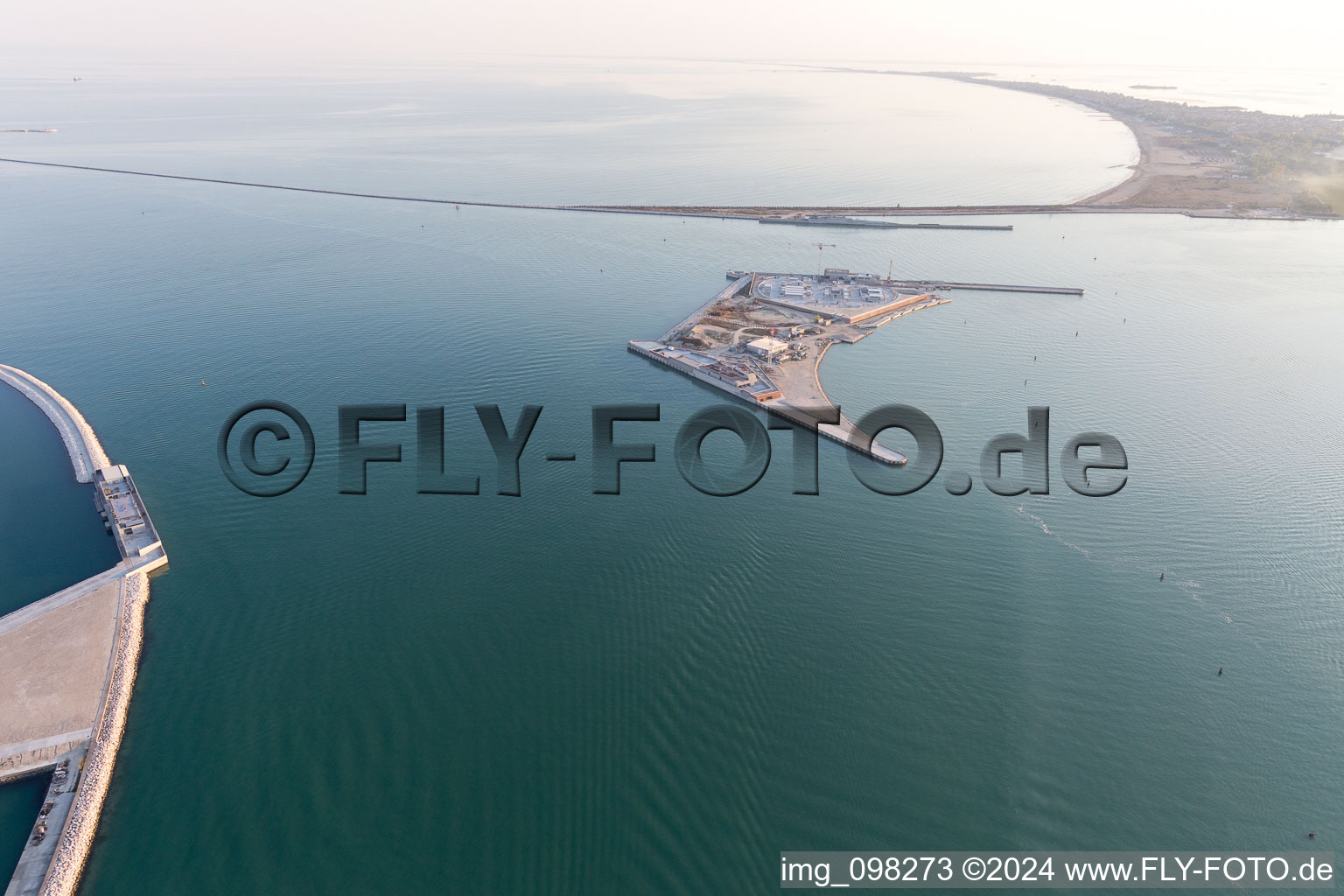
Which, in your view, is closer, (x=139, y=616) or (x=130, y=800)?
(x=130, y=800)

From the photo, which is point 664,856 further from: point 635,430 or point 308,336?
point 308,336

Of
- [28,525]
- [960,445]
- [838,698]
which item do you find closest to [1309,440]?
[960,445]

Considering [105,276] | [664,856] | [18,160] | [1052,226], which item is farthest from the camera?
[18,160]

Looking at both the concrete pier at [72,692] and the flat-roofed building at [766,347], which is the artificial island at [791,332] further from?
the concrete pier at [72,692]

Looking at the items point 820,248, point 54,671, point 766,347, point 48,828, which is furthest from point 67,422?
point 820,248

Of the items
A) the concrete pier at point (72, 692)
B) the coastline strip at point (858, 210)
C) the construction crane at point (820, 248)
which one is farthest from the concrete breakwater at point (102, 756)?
the coastline strip at point (858, 210)

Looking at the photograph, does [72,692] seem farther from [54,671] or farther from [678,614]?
[678,614]
